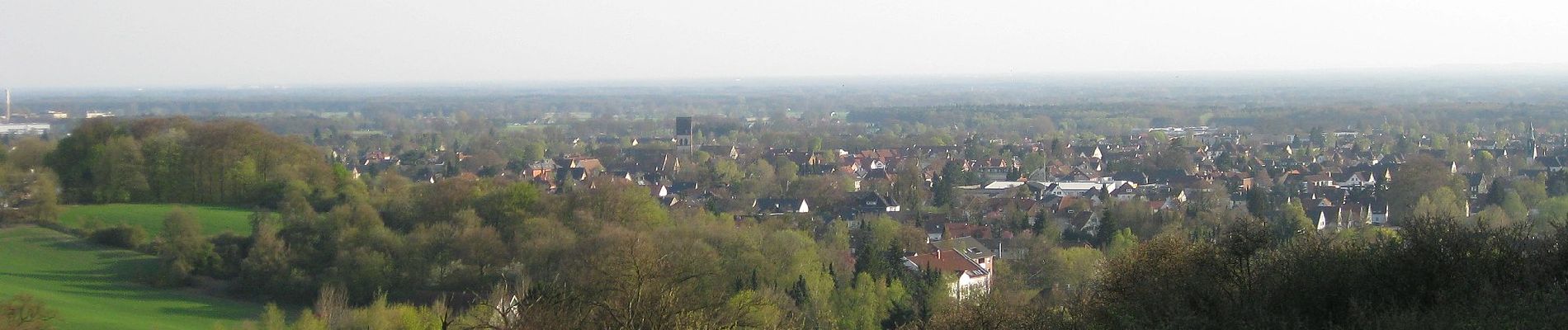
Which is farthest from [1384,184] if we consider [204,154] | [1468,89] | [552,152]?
[1468,89]

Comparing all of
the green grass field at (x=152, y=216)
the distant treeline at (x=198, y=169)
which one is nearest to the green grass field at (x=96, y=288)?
the green grass field at (x=152, y=216)

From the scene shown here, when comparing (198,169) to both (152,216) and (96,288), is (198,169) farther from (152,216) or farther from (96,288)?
(96,288)

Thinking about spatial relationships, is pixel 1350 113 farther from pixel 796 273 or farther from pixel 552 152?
pixel 796 273

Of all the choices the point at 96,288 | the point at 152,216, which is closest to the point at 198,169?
the point at 152,216

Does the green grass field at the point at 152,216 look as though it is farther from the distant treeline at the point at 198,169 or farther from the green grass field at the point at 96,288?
the distant treeline at the point at 198,169

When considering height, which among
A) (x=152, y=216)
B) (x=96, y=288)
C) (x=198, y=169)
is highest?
(x=198, y=169)

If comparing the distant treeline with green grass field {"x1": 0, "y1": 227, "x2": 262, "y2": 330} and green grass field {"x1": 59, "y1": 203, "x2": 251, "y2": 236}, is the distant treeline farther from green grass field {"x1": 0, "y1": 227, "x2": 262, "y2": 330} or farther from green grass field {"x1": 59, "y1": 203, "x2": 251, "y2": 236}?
green grass field {"x1": 0, "y1": 227, "x2": 262, "y2": 330}
